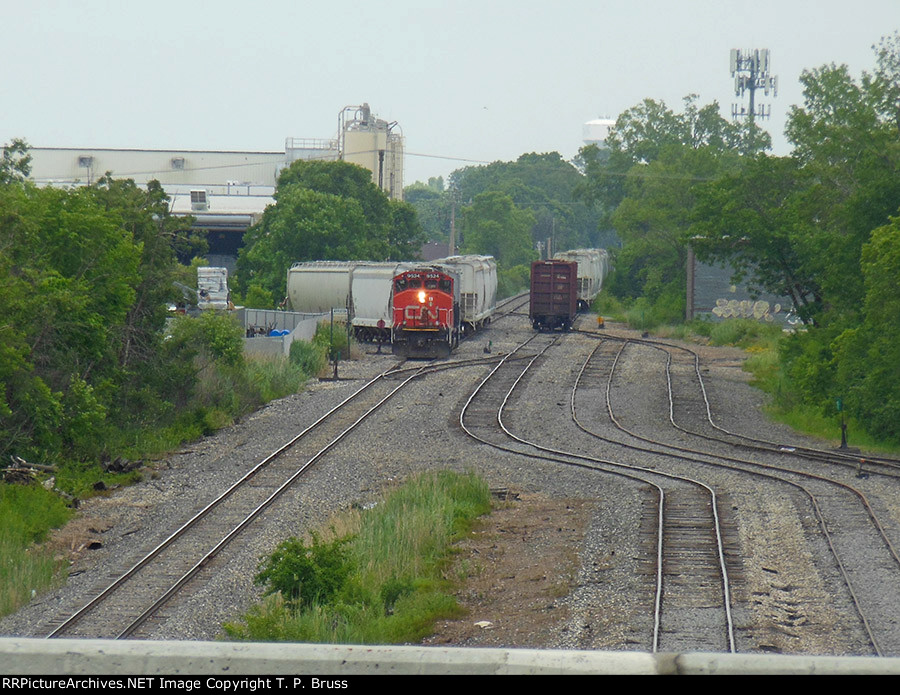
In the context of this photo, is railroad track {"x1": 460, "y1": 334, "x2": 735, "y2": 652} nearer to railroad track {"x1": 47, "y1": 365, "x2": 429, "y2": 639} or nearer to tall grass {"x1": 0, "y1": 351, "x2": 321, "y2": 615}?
railroad track {"x1": 47, "y1": 365, "x2": 429, "y2": 639}

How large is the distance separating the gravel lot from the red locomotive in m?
9.63

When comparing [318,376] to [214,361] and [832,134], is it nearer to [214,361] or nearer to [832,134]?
[214,361]

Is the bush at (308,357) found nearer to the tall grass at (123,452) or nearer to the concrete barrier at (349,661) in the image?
the tall grass at (123,452)

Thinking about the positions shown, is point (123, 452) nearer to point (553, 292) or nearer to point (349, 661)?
point (349, 661)

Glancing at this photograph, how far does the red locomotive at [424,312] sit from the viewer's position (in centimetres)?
3744


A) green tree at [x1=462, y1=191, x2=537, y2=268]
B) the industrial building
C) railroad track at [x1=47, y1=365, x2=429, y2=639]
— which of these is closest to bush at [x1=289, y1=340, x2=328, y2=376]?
railroad track at [x1=47, y1=365, x2=429, y2=639]

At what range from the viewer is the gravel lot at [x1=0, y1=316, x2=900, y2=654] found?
36.4ft

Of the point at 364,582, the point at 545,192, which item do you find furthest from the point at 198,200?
the point at 545,192

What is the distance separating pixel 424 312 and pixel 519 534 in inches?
876

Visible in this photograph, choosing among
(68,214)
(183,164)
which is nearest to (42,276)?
(68,214)

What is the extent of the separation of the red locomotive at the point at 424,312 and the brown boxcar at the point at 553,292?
437 inches

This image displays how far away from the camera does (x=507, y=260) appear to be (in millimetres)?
110500

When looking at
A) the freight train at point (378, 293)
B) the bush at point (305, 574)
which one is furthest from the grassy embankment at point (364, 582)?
the freight train at point (378, 293)

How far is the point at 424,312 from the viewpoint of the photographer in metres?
37.4
